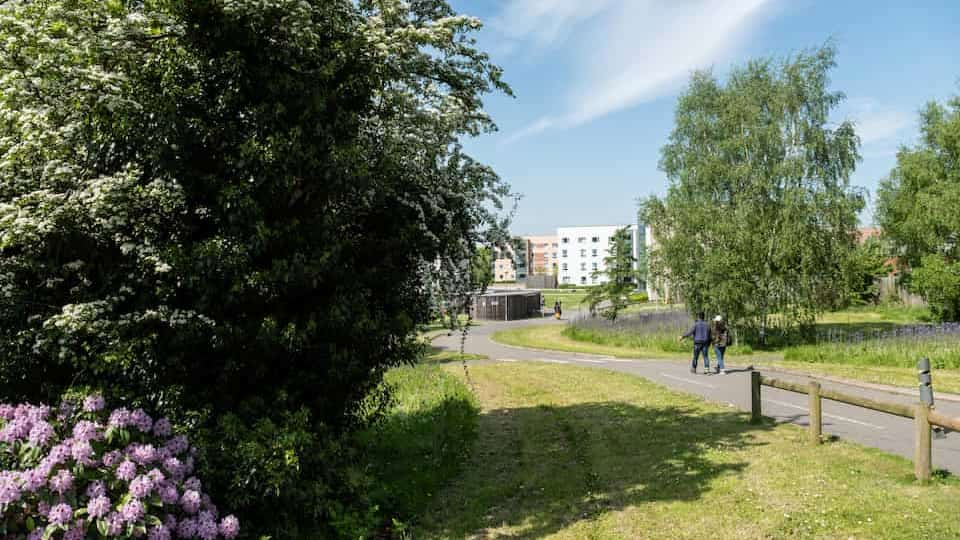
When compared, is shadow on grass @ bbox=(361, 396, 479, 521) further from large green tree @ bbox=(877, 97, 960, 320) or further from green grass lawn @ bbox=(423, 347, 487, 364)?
large green tree @ bbox=(877, 97, 960, 320)

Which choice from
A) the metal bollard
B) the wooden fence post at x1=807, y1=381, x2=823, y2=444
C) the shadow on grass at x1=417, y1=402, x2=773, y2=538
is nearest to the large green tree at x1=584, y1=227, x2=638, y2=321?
the shadow on grass at x1=417, y1=402, x2=773, y2=538

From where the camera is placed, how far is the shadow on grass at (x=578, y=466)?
7160 millimetres

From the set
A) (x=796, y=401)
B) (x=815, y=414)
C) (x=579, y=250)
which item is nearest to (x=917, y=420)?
(x=815, y=414)

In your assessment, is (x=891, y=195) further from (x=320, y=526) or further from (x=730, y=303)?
(x=320, y=526)

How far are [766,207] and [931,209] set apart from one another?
10.3 metres

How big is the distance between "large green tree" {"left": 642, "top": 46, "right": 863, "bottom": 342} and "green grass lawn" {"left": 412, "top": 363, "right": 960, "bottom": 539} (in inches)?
561

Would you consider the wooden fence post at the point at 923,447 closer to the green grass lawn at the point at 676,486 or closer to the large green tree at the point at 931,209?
the green grass lawn at the point at 676,486

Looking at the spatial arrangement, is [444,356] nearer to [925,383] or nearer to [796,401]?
[796,401]

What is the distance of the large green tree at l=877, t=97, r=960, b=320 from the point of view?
29.9 m

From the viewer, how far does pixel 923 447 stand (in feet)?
24.9

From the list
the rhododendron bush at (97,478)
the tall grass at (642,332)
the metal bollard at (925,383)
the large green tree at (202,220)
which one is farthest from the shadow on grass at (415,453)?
the tall grass at (642,332)

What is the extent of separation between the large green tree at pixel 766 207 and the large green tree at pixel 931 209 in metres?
6.64

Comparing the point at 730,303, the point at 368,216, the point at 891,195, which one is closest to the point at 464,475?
the point at 368,216

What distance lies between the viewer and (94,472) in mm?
4938
